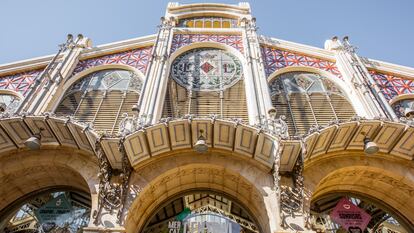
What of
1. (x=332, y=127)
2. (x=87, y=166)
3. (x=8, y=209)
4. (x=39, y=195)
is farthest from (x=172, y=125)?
(x=8, y=209)

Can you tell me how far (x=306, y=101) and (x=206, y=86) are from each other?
4066mm

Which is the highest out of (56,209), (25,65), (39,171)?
(25,65)

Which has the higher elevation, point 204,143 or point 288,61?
point 288,61

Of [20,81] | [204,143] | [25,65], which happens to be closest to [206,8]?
[25,65]

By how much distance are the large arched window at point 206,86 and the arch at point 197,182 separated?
2.64 meters

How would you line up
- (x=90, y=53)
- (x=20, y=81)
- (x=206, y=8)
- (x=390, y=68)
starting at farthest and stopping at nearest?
(x=206, y=8) → (x=90, y=53) → (x=390, y=68) → (x=20, y=81)

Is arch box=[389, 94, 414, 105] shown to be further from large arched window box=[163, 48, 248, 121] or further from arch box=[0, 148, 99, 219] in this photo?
arch box=[0, 148, 99, 219]

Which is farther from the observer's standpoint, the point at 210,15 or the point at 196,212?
the point at 210,15

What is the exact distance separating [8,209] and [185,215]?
18.0 feet

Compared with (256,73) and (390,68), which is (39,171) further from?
(390,68)

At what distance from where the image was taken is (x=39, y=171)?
9.88m

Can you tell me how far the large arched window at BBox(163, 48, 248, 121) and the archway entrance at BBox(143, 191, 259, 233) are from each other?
9.76ft

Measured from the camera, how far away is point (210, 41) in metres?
15.9

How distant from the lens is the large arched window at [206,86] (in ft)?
39.2
